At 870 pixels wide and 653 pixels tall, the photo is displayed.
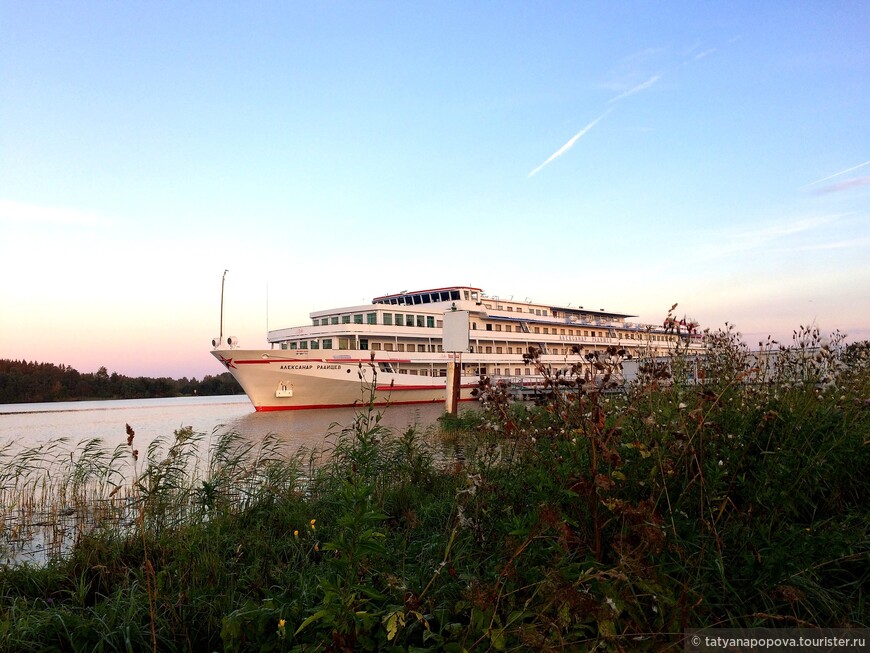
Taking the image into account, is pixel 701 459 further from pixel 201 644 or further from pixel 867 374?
pixel 201 644

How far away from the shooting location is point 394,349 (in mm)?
39312

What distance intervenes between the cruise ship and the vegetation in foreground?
22.8m

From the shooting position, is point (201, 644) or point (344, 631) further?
point (201, 644)

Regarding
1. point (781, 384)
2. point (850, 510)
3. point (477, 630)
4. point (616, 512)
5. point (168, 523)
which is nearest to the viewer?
point (477, 630)

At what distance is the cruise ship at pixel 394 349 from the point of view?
33.8m

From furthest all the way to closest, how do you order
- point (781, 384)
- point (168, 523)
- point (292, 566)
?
point (168, 523) → point (781, 384) → point (292, 566)

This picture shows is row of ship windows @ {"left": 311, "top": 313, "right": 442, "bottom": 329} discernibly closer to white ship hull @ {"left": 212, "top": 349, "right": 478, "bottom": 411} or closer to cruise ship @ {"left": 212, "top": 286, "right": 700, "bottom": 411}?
cruise ship @ {"left": 212, "top": 286, "right": 700, "bottom": 411}

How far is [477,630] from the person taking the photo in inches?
98.7

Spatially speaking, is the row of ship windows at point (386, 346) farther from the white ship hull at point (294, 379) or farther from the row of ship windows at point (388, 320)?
the white ship hull at point (294, 379)

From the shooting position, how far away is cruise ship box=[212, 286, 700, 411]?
33.8 m

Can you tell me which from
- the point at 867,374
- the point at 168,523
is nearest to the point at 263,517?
the point at 168,523

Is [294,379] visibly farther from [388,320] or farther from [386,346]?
[388,320]

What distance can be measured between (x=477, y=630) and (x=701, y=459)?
1.83 metres

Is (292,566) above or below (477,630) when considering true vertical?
below
